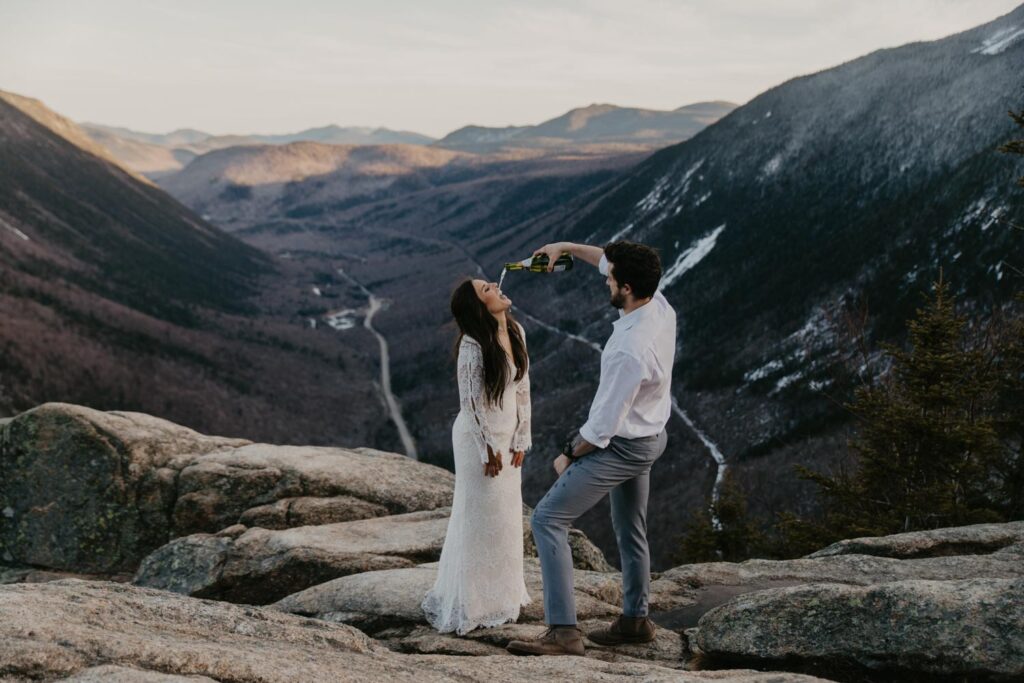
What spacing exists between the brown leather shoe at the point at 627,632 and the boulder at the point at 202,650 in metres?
1.11

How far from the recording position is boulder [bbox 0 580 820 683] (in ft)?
14.8

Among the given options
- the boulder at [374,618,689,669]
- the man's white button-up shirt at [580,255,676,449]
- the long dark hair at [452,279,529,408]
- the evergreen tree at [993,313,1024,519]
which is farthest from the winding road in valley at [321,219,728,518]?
the man's white button-up shirt at [580,255,676,449]

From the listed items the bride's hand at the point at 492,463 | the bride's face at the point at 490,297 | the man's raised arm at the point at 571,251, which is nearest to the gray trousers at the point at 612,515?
the bride's hand at the point at 492,463

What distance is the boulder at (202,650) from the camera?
14.8 ft

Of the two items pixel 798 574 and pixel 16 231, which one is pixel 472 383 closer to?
pixel 798 574

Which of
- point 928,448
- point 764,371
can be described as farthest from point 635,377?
point 764,371

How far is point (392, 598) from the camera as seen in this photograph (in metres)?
8.27

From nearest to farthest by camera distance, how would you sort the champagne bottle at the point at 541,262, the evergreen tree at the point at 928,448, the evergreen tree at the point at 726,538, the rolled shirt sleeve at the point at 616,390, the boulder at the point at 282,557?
the rolled shirt sleeve at the point at 616,390
the champagne bottle at the point at 541,262
the boulder at the point at 282,557
the evergreen tree at the point at 928,448
the evergreen tree at the point at 726,538

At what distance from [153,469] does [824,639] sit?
38.0ft

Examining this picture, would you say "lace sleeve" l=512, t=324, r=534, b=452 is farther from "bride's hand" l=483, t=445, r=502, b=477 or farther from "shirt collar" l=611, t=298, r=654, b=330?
"shirt collar" l=611, t=298, r=654, b=330

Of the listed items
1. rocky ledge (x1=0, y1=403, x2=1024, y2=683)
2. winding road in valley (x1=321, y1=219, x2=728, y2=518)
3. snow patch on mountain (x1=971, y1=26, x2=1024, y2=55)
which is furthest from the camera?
snow patch on mountain (x1=971, y1=26, x2=1024, y2=55)

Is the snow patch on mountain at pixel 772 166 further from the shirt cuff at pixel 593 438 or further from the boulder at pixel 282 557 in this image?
the shirt cuff at pixel 593 438

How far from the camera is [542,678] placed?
5.57m

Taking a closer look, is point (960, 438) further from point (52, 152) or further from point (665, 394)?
point (52, 152)
